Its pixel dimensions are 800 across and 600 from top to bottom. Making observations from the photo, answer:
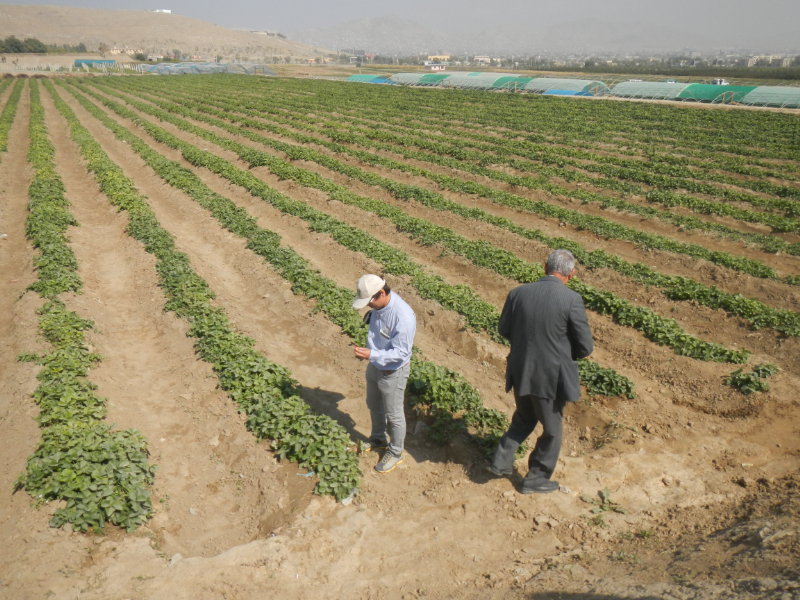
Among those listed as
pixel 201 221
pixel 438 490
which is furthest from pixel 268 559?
pixel 201 221

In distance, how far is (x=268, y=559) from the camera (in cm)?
470

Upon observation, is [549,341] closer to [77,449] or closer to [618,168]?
[77,449]

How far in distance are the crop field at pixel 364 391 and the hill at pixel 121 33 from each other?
16308 cm

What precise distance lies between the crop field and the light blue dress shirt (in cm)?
127

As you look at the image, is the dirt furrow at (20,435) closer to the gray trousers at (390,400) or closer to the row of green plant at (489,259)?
the gray trousers at (390,400)

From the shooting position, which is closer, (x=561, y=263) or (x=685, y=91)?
(x=561, y=263)

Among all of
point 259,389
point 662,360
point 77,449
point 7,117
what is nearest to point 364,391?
point 259,389

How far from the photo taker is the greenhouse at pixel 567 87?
48188 mm

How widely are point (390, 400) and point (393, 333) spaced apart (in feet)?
2.55

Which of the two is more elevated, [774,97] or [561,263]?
[774,97]

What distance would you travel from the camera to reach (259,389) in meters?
6.92

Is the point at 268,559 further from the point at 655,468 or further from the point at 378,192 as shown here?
the point at 378,192

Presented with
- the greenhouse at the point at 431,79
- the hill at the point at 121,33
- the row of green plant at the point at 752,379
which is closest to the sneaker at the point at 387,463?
the row of green plant at the point at 752,379

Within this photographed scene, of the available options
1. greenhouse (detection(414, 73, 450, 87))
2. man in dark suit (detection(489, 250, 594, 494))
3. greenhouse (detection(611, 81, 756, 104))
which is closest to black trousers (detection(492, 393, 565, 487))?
man in dark suit (detection(489, 250, 594, 494))
